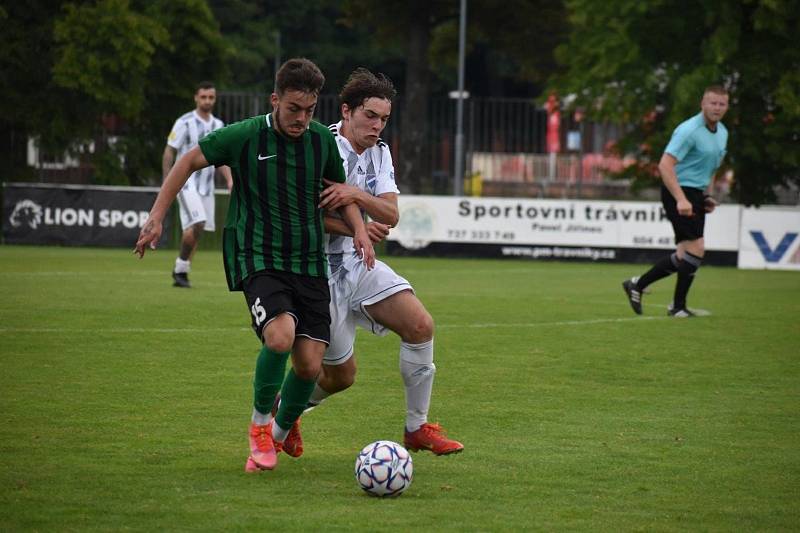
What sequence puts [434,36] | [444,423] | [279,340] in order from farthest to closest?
[434,36] → [444,423] → [279,340]

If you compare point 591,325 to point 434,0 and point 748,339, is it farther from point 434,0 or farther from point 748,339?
point 434,0

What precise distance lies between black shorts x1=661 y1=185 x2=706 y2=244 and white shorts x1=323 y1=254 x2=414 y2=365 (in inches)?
282

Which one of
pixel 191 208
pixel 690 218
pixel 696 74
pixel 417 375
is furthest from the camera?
pixel 696 74

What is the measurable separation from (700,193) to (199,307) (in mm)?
4984

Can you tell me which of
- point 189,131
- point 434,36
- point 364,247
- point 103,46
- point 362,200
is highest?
point 434,36

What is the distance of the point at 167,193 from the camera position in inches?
245

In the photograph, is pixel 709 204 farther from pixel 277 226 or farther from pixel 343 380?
pixel 277 226

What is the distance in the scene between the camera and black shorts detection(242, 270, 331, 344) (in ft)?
20.2

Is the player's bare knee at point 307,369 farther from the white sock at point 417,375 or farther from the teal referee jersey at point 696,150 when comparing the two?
the teal referee jersey at point 696,150

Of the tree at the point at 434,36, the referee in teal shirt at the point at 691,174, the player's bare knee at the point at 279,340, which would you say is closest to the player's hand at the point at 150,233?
the player's bare knee at the point at 279,340

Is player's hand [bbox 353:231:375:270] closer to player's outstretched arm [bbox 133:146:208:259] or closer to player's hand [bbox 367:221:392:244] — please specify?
player's hand [bbox 367:221:392:244]

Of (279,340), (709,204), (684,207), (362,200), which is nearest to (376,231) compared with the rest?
(362,200)

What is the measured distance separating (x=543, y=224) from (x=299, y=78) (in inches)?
731

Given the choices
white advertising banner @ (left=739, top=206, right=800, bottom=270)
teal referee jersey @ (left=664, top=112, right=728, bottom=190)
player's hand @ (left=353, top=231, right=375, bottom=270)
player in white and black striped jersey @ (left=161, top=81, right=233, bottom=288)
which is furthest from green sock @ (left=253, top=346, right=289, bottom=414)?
white advertising banner @ (left=739, top=206, right=800, bottom=270)
